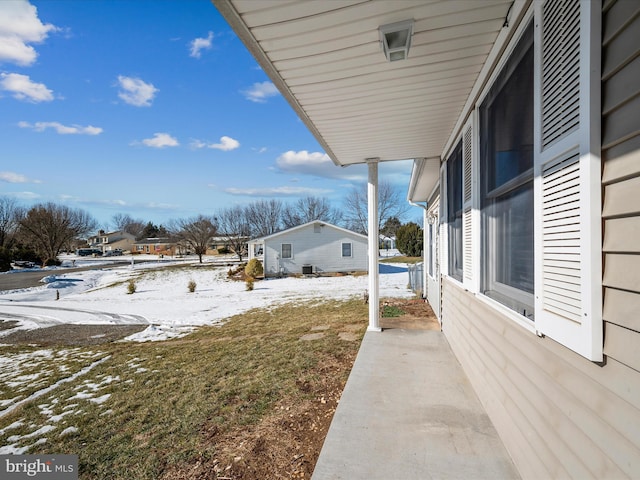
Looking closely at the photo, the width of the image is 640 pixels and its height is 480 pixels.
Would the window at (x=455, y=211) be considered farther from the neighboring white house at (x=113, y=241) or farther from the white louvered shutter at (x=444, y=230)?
the neighboring white house at (x=113, y=241)

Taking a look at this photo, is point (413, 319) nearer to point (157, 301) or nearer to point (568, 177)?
point (568, 177)

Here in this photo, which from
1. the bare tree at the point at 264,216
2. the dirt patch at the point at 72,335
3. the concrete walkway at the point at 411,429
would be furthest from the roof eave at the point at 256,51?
the bare tree at the point at 264,216

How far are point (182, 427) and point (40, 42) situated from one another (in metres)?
9.53

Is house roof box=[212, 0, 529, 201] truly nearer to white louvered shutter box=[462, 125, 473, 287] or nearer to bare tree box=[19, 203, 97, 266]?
white louvered shutter box=[462, 125, 473, 287]

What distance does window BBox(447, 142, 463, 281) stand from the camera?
3715 millimetres

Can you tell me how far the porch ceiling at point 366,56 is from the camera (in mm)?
1779

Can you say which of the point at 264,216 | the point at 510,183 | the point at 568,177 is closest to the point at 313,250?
the point at 510,183

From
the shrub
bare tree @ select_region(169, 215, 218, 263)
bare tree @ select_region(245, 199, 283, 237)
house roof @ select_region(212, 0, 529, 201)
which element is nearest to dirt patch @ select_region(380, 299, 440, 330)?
house roof @ select_region(212, 0, 529, 201)

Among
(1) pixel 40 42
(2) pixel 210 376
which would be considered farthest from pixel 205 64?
(2) pixel 210 376

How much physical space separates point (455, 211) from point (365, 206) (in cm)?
2825

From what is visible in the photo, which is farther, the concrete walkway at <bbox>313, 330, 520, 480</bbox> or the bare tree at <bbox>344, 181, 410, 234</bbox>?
the bare tree at <bbox>344, 181, 410, 234</bbox>

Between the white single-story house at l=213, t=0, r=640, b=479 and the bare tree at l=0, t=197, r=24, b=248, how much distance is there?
47.3 meters

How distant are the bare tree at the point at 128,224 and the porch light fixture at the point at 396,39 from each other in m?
73.5

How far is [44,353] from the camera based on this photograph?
6418mm
